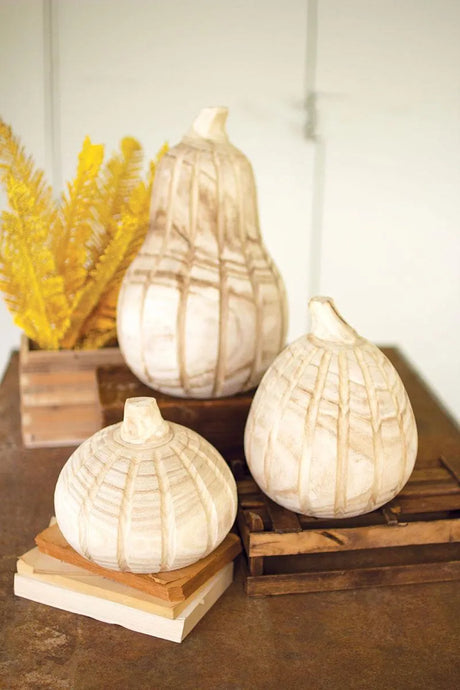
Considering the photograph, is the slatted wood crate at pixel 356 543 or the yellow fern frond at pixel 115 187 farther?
the yellow fern frond at pixel 115 187

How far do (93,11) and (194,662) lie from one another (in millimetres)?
1333

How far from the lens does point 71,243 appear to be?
3.28 ft

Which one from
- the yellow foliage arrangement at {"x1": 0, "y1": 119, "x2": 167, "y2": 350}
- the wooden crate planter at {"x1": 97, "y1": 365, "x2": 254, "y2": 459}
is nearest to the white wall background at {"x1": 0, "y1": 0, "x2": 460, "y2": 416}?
the yellow foliage arrangement at {"x1": 0, "y1": 119, "x2": 167, "y2": 350}

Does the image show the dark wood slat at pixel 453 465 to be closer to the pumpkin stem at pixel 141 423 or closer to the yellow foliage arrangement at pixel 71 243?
the pumpkin stem at pixel 141 423

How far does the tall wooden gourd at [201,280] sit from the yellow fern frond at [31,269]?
15cm

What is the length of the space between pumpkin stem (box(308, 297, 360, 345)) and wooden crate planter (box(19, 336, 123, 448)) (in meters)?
0.38

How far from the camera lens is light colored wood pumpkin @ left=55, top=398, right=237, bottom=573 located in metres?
0.64

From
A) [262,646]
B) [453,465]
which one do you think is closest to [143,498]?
[262,646]

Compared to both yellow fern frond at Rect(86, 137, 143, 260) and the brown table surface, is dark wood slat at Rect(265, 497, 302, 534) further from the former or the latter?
yellow fern frond at Rect(86, 137, 143, 260)

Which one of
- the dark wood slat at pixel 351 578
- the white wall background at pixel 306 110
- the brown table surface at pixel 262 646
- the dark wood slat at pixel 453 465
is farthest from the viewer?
the white wall background at pixel 306 110

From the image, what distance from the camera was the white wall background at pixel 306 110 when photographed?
61.2 inches

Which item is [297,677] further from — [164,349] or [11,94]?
[11,94]

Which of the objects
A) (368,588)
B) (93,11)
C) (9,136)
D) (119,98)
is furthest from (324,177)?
(368,588)

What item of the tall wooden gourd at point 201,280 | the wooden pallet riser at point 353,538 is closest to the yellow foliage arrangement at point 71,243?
the tall wooden gourd at point 201,280
